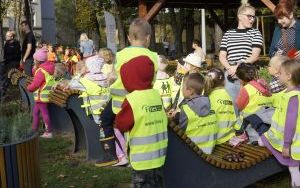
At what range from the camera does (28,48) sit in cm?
1118

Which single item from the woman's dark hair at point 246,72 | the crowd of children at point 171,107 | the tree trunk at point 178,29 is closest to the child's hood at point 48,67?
the crowd of children at point 171,107

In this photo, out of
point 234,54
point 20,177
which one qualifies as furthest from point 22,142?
point 234,54

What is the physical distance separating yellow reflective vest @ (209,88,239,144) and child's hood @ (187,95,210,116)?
376 mm

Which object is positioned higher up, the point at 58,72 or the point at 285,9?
the point at 285,9

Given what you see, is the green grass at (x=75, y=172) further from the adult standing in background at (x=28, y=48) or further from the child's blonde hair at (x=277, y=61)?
the adult standing in background at (x=28, y=48)

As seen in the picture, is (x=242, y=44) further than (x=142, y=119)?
Yes

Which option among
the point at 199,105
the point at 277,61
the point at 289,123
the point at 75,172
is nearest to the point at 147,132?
the point at 199,105

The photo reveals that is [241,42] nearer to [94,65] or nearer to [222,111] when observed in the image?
[222,111]

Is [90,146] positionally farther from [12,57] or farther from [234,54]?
[12,57]

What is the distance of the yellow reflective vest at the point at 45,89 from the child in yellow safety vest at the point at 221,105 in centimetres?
343

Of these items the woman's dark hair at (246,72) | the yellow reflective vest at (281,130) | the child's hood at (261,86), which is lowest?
the yellow reflective vest at (281,130)

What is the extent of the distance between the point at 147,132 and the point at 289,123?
1.53 meters

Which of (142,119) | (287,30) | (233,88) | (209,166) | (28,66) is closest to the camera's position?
(142,119)

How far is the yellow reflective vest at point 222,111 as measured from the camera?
5223 millimetres
